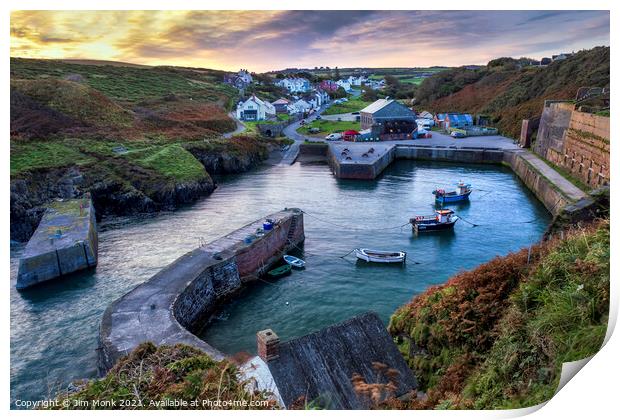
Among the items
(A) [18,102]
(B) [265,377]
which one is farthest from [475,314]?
(A) [18,102]

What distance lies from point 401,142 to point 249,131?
1892cm

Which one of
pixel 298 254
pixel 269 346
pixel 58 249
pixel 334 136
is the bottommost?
pixel 298 254

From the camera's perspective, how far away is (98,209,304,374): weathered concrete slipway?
1334cm

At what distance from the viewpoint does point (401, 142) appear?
54969mm

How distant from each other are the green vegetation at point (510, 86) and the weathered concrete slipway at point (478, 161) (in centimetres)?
831

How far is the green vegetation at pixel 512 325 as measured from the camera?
303 inches

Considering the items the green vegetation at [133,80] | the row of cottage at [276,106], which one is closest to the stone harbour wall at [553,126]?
the green vegetation at [133,80]

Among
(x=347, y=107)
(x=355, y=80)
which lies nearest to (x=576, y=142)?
(x=347, y=107)

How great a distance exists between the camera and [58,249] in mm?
20891

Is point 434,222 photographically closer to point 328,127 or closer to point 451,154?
point 451,154

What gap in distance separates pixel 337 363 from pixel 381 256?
510 inches

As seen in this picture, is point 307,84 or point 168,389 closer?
point 168,389

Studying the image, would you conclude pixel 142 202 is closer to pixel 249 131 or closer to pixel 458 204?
pixel 458 204

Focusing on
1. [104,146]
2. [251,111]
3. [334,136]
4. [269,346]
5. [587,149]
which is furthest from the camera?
[251,111]
